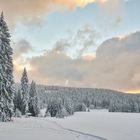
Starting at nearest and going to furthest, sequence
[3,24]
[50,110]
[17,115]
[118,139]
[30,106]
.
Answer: [118,139] → [3,24] → [17,115] → [30,106] → [50,110]

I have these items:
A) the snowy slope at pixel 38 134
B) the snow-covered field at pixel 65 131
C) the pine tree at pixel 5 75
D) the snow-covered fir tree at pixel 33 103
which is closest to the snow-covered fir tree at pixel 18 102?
the snow-covered fir tree at pixel 33 103

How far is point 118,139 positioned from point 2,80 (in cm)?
2659

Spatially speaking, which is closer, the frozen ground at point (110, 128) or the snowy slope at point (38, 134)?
the snowy slope at point (38, 134)

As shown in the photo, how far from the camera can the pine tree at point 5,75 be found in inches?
1918

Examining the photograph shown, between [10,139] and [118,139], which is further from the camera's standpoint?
[118,139]

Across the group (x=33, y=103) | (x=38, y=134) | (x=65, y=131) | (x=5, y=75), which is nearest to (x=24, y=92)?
(x=33, y=103)

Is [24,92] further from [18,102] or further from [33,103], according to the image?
[33,103]

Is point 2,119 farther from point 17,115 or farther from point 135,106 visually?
point 135,106

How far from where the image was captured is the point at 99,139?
27844 millimetres

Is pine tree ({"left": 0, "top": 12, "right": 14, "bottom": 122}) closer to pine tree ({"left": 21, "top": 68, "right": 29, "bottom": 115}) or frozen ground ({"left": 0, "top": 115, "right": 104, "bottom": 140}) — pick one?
frozen ground ({"left": 0, "top": 115, "right": 104, "bottom": 140})

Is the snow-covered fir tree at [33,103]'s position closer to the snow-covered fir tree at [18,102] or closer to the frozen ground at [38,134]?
the snow-covered fir tree at [18,102]

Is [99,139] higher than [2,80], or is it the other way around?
[2,80]

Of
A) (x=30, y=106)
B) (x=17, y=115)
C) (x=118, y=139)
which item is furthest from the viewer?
(x=30, y=106)

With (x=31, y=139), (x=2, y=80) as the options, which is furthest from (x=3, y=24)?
(x=31, y=139)
